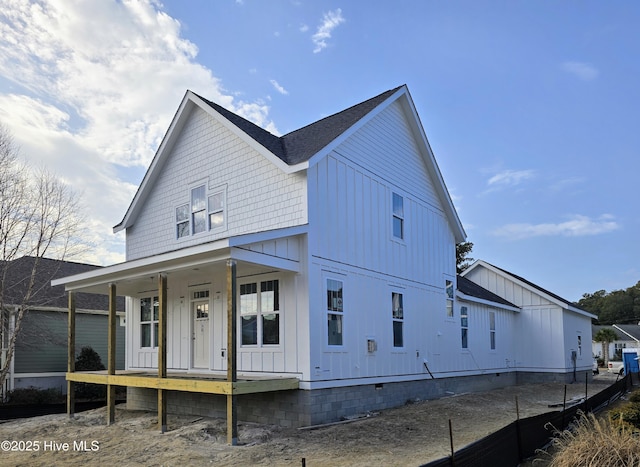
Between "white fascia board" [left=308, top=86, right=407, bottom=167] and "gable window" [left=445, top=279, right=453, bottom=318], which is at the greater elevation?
"white fascia board" [left=308, top=86, right=407, bottom=167]

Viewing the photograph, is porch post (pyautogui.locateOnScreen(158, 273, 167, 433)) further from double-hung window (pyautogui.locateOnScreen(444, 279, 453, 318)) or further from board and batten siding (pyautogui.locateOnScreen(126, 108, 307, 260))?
double-hung window (pyautogui.locateOnScreen(444, 279, 453, 318))

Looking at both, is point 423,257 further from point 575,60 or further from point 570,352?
point 570,352

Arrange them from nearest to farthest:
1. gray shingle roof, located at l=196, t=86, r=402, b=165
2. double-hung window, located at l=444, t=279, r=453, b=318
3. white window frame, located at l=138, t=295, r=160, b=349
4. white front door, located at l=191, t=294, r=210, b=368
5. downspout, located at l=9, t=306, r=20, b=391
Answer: gray shingle roof, located at l=196, t=86, r=402, b=165, white front door, located at l=191, t=294, r=210, b=368, white window frame, located at l=138, t=295, r=160, b=349, double-hung window, located at l=444, t=279, r=453, b=318, downspout, located at l=9, t=306, r=20, b=391

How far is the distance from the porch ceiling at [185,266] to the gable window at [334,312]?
126cm

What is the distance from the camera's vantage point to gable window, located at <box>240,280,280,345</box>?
1286 centimetres

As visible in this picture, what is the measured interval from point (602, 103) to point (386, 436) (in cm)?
1350

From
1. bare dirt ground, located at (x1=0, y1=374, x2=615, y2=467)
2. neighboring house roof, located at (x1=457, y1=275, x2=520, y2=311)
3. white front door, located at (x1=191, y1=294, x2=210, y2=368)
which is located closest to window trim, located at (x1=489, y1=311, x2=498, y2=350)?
neighboring house roof, located at (x1=457, y1=275, x2=520, y2=311)

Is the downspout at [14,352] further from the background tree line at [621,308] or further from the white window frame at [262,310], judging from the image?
the background tree line at [621,308]

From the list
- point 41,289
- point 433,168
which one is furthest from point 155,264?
point 41,289

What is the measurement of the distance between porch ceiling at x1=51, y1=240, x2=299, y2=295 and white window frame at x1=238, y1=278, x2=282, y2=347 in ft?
1.01

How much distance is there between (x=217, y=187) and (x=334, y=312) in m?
4.75

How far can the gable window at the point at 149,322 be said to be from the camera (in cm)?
1645

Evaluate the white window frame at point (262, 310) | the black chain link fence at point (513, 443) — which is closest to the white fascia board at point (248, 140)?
the white window frame at point (262, 310)

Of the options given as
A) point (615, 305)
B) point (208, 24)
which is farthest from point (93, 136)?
point (615, 305)
